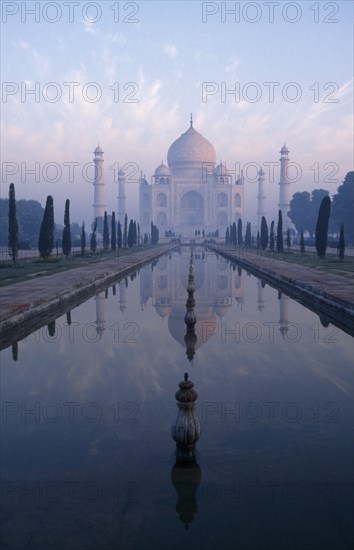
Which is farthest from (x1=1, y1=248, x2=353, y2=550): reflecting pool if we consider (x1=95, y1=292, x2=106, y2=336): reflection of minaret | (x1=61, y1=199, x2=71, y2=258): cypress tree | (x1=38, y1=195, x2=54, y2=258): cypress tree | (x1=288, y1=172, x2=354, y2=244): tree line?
(x1=288, y1=172, x2=354, y2=244): tree line

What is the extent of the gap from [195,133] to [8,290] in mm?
70742

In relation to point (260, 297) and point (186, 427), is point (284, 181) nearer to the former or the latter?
point (260, 297)

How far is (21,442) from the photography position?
4.33 m

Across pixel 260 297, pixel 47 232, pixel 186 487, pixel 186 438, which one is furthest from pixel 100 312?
pixel 47 232

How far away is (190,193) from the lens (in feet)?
270

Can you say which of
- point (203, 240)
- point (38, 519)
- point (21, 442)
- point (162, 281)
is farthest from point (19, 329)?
point (203, 240)

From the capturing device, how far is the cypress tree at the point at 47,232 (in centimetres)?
2331

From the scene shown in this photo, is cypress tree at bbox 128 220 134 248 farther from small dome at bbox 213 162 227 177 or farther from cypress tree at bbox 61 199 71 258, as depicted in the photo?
small dome at bbox 213 162 227 177

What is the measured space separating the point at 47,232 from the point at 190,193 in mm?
60507

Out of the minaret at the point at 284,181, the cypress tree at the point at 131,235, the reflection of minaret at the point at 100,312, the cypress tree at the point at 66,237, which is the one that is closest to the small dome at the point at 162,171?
the minaret at the point at 284,181

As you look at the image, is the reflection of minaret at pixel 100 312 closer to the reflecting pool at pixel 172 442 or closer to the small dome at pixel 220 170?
the reflecting pool at pixel 172 442

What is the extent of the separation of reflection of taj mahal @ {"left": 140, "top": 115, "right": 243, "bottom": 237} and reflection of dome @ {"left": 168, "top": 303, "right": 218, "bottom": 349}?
218ft

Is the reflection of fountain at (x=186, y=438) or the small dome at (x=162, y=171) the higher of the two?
the small dome at (x=162, y=171)

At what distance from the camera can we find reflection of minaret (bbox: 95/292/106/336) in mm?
9323
